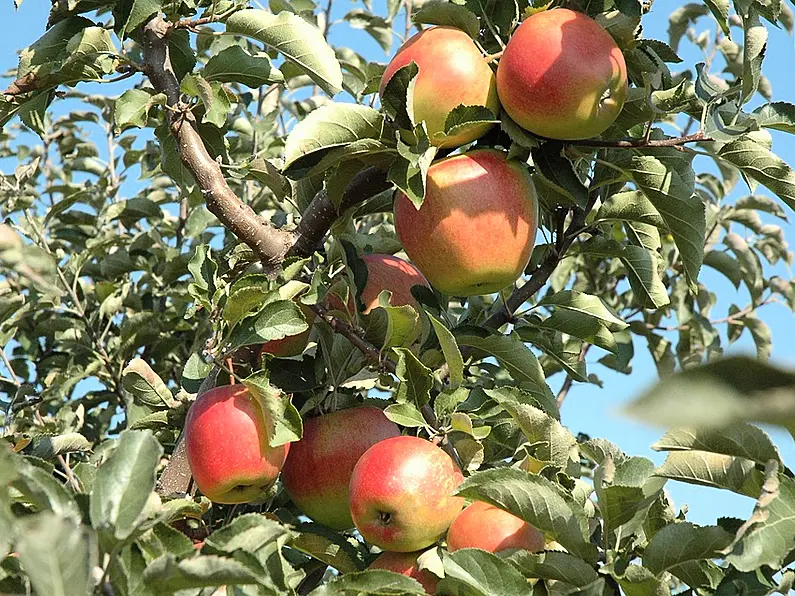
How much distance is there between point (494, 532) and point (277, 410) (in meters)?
0.41

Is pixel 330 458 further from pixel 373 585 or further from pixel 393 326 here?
pixel 373 585

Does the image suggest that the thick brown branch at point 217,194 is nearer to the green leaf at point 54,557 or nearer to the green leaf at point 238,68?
the green leaf at point 238,68

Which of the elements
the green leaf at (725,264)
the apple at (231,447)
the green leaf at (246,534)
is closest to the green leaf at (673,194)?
the apple at (231,447)

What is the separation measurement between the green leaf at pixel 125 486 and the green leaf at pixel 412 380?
0.54m

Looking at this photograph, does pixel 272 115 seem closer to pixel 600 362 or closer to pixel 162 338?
pixel 162 338

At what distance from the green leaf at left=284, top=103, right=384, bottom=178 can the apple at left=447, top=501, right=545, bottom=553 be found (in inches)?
24.3

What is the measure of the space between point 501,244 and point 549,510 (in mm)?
508

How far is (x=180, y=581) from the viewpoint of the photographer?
0.88 meters

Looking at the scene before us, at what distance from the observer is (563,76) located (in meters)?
1.41

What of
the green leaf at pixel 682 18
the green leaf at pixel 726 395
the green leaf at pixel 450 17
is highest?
the green leaf at pixel 726 395

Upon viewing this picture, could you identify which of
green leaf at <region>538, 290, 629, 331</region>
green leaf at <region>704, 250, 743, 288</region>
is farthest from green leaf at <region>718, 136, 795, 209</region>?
green leaf at <region>704, 250, 743, 288</region>

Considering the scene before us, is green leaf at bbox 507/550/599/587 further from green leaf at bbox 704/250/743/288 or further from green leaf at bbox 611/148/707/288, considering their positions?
green leaf at bbox 704/250/743/288

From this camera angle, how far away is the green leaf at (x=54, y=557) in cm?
67

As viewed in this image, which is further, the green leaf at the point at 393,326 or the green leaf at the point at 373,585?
the green leaf at the point at 393,326
